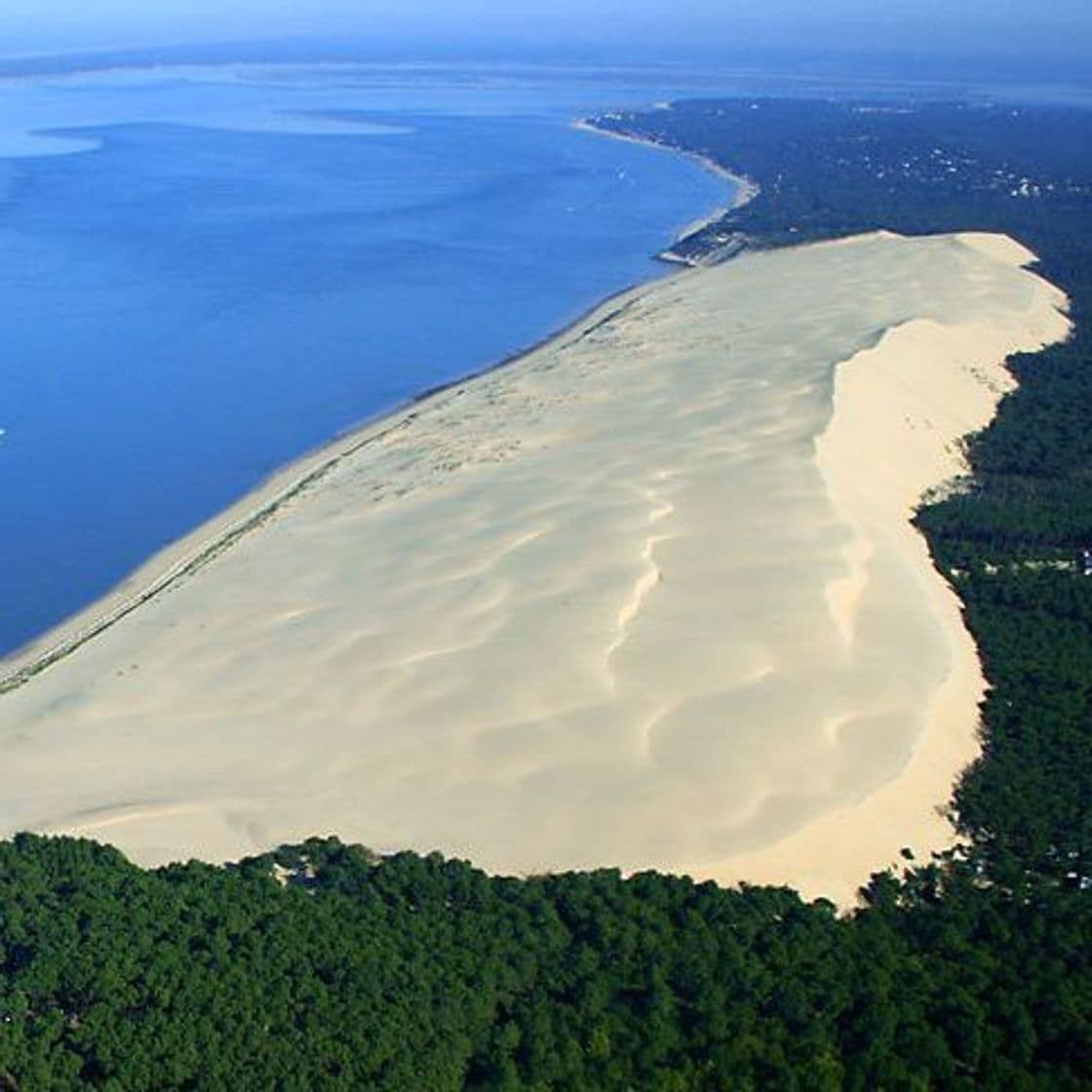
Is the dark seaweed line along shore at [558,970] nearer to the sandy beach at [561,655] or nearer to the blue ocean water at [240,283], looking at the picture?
the sandy beach at [561,655]

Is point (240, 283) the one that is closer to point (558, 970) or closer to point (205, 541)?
point (205, 541)

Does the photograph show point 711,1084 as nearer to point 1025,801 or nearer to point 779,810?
point 779,810

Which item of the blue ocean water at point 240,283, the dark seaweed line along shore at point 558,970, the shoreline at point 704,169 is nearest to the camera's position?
the dark seaweed line along shore at point 558,970

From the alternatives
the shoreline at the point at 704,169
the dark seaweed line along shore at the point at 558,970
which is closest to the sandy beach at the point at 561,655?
the dark seaweed line along shore at the point at 558,970

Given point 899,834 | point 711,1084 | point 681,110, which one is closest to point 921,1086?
point 711,1084

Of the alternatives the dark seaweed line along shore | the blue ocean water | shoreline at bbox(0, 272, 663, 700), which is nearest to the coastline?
shoreline at bbox(0, 272, 663, 700)

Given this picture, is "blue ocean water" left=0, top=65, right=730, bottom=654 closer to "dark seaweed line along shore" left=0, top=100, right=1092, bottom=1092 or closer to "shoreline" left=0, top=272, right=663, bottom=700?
"shoreline" left=0, top=272, right=663, bottom=700

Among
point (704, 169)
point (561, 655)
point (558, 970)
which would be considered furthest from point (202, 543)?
point (704, 169)
